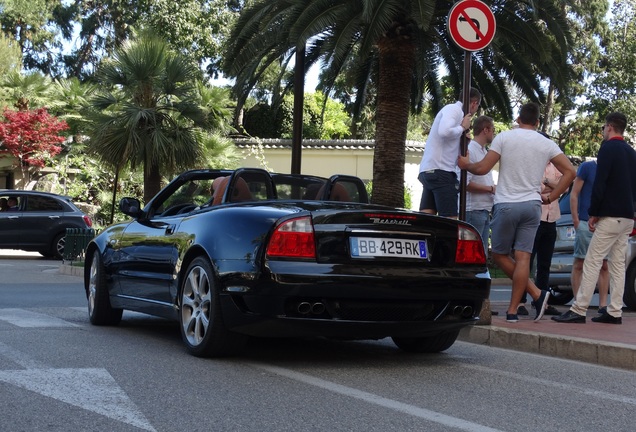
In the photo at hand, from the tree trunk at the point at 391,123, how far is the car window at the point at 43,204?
910 centimetres

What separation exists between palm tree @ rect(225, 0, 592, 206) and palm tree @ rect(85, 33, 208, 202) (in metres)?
4.85

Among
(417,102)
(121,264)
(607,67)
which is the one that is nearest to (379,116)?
(417,102)

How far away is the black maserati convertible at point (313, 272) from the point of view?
6281 mm

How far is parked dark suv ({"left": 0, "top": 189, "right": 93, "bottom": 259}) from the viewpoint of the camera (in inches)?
928

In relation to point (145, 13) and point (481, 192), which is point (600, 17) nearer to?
point (145, 13)

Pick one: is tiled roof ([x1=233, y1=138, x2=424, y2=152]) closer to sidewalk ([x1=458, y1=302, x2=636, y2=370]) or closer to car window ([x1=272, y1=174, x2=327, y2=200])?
sidewalk ([x1=458, y1=302, x2=636, y2=370])

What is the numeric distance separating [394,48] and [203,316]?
12135 mm

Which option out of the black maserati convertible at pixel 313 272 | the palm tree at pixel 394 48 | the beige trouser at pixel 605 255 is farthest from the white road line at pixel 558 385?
the palm tree at pixel 394 48

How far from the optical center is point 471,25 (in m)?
9.25

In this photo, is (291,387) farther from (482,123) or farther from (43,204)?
(43,204)

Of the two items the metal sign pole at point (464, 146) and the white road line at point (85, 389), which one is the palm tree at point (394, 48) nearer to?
the metal sign pole at point (464, 146)

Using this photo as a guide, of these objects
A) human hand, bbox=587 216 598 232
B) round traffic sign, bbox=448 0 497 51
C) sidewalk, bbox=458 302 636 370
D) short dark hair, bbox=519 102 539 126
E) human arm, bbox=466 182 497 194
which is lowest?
sidewalk, bbox=458 302 636 370

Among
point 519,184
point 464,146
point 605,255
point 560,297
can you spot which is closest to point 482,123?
point 464,146

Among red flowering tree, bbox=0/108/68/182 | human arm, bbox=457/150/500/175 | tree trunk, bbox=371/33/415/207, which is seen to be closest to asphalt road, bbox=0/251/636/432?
human arm, bbox=457/150/500/175
